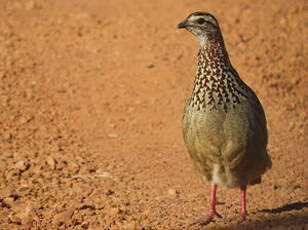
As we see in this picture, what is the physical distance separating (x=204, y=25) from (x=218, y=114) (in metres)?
0.94

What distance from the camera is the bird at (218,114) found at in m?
5.92

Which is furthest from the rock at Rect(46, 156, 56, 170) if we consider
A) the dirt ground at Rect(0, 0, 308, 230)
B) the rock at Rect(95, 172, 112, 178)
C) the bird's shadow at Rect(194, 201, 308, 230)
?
the bird's shadow at Rect(194, 201, 308, 230)

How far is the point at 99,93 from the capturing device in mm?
10000

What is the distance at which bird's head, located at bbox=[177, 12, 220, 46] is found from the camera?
5996mm

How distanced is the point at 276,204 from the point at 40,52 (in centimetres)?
583

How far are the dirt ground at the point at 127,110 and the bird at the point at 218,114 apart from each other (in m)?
0.68

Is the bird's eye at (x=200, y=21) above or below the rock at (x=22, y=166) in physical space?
above

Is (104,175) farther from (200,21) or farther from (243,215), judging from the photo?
(200,21)

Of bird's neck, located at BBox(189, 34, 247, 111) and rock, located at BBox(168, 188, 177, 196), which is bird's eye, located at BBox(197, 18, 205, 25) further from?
rock, located at BBox(168, 188, 177, 196)

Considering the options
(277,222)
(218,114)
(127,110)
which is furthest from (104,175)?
(277,222)

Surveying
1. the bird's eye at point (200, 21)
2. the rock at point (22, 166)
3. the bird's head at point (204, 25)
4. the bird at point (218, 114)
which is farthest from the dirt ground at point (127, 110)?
the bird's eye at point (200, 21)

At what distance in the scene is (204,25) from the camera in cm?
602

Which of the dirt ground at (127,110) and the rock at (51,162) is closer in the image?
the dirt ground at (127,110)

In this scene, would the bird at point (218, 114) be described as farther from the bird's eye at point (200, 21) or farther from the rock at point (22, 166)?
the rock at point (22, 166)
